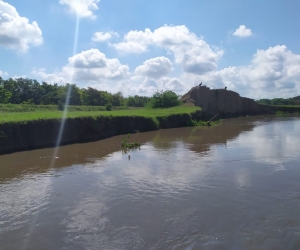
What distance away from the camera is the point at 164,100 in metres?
33.3

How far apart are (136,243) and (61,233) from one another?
136cm

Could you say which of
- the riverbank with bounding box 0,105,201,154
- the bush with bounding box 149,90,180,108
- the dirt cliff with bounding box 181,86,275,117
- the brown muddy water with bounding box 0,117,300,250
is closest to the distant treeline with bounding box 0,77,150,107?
the bush with bounding box 149,90,180,108

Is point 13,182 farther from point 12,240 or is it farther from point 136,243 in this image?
point 136,243

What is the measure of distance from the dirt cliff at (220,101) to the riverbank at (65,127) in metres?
10.3

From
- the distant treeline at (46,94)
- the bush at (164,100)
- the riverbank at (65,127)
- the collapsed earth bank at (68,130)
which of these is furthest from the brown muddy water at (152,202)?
the distant treeline at (46,94)

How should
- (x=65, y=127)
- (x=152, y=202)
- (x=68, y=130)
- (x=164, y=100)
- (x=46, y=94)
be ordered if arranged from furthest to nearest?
(x=46, y=94) < (x=164, y=100) < (x=68, y=130) < (x=65, y=127) < (x=152, y=202)

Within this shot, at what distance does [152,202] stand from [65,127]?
10290 millimetres

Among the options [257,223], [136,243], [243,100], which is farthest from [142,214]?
[243,100]

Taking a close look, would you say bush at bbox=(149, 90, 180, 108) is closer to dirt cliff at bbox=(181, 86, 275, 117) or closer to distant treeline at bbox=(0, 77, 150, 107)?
dirt cliff at bbox=(181, 86, 275, 117)

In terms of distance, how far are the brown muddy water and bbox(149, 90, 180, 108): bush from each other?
21064 millimetres

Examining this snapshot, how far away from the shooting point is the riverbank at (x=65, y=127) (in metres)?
13.7

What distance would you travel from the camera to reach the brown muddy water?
204 inches

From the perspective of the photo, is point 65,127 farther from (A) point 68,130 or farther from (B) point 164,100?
(B) point 164,100

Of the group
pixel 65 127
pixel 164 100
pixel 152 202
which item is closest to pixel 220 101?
pixel 164 100
